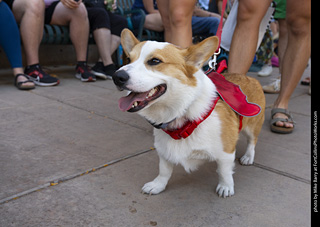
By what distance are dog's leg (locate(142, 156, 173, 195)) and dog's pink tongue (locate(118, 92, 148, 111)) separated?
50cm

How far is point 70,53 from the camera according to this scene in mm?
6734

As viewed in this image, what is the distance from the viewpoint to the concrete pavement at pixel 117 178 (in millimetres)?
1628

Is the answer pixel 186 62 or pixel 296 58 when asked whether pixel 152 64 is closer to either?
pixel 186 62

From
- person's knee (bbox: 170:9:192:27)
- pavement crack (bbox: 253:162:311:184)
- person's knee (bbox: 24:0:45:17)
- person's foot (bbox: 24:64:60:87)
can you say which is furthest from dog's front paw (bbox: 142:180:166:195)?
person's knee (bbox: 24:0:45:17)

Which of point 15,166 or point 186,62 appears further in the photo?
point 15,166

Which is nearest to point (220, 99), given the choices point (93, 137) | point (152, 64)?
point (152, 64)

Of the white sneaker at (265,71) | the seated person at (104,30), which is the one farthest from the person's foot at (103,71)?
the white sneaker at (265,71)

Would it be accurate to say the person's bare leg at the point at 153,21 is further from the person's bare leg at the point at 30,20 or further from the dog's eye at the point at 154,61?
the dog's eye at the point at 154,61

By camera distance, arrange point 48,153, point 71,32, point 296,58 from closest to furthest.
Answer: point 48,153, point 296,58, point 71,32

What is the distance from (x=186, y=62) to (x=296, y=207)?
1173 millimetres

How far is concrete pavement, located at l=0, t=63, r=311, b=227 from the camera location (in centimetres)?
163

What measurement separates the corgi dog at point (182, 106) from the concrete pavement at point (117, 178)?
0.18 metres

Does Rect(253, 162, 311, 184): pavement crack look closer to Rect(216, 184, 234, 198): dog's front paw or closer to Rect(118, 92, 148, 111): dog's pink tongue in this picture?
Rect(216, 184, 234, 198): dog's front paw

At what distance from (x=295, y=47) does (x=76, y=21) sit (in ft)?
11.5
